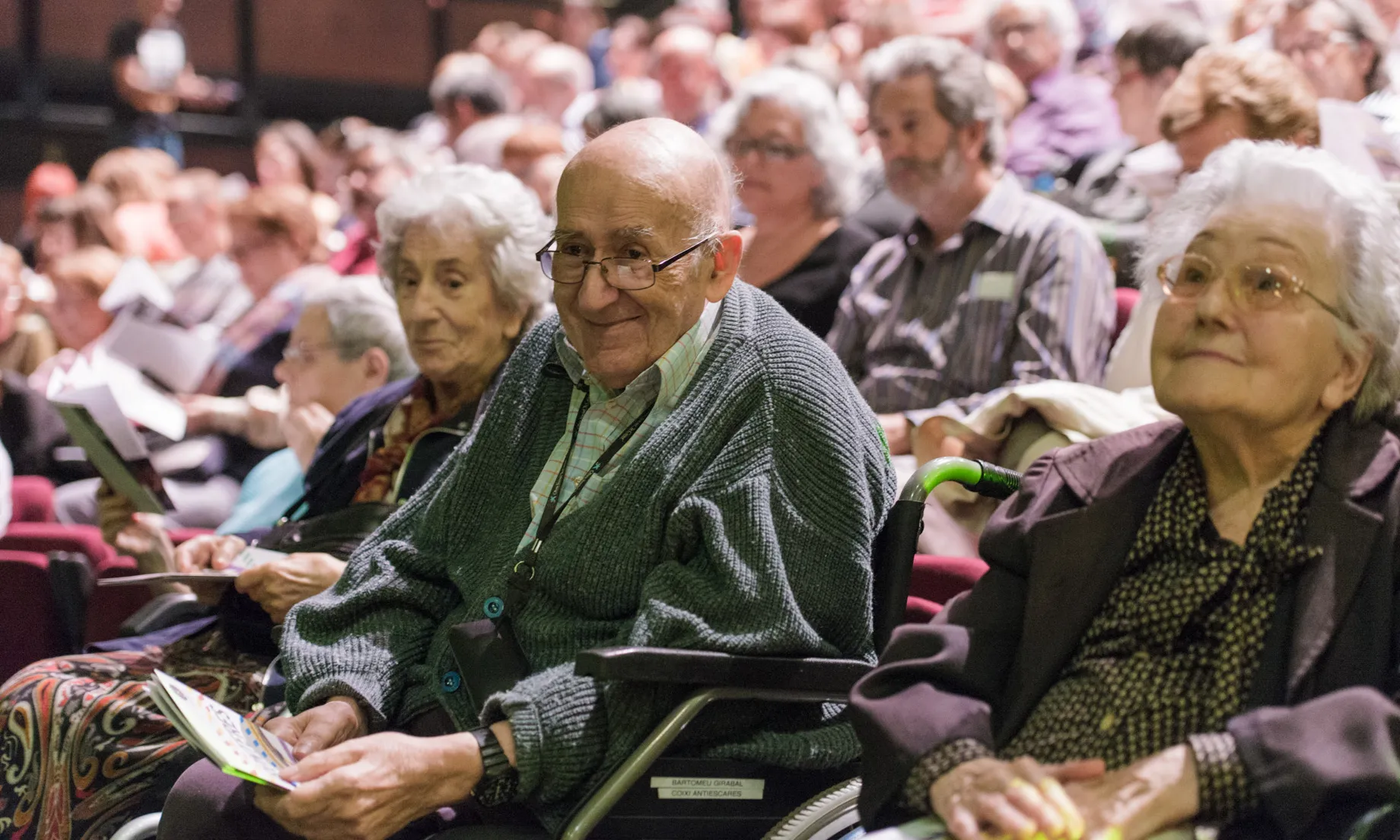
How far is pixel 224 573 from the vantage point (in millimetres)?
2523

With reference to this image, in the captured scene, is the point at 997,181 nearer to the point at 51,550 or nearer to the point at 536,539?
the point at 536,539

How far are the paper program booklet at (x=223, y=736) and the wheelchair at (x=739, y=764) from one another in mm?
354

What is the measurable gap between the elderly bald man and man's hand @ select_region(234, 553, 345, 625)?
0.28 metres

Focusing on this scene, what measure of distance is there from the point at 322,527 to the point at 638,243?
0.93m

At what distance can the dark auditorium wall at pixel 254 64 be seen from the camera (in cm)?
816

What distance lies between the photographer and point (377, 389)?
3.02m

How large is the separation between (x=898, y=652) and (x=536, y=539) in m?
0.57

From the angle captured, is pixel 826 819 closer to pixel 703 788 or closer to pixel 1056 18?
pixel 703 788

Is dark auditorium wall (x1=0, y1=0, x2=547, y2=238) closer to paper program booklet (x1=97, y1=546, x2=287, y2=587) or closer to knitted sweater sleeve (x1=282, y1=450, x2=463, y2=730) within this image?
paper program booklet (x1=97, y1=546, x2=287, y2=587)

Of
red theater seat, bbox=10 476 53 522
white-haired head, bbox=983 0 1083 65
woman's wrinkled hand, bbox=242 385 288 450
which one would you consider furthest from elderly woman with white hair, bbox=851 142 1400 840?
white-haired head, bbox=983 0 1083 65

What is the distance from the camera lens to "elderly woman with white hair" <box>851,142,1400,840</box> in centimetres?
157

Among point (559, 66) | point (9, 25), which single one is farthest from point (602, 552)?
point (9, 25)

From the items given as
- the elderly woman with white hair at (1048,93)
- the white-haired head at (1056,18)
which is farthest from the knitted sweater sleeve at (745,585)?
the white-haired head at (1056,18)

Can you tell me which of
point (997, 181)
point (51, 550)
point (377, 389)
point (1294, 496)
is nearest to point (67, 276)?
Result: point (51, 550)
